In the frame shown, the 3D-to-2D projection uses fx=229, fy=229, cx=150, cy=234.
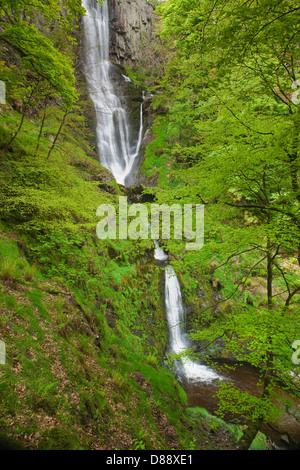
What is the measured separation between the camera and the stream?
792 cm

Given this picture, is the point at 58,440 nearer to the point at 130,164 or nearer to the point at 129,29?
the point at 130,164

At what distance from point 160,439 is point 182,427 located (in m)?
1.27

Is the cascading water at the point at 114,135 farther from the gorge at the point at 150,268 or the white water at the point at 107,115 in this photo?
the gorge at the point at 150,268

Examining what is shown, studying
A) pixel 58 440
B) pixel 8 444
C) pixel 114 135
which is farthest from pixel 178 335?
pixel 114 135

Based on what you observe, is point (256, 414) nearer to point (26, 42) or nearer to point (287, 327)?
point (287, 327)

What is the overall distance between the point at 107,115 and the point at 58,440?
25.6 meters

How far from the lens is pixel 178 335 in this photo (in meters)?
10.4

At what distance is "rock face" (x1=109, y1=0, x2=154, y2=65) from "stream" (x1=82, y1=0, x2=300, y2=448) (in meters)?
1.92

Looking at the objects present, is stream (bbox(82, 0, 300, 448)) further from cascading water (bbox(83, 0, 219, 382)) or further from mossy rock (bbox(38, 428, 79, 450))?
mossy rock (bbox(38, 428, 79, 450))

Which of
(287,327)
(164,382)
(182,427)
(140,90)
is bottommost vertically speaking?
(182,427)

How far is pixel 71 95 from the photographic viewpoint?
231 inches
